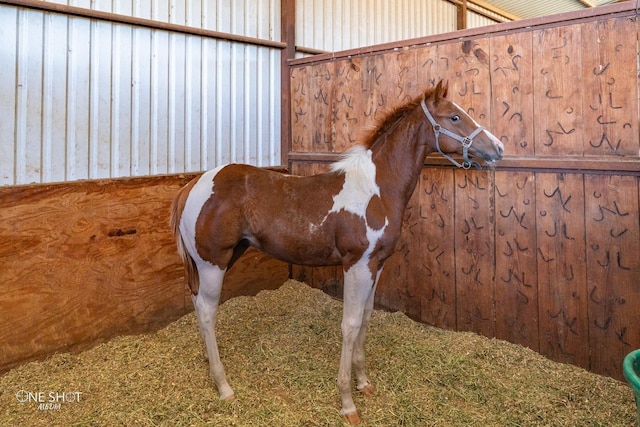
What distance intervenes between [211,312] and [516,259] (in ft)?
5.89

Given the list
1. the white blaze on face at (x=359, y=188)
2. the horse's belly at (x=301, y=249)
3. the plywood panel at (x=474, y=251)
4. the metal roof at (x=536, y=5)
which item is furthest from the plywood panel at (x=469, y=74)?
the metal roof at (x=536, y=5)

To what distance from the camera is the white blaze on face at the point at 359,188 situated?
79.5 inches

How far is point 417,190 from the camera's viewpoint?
2.92 metres

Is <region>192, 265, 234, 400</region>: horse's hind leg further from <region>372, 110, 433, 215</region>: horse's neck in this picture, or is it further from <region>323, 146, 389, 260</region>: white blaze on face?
<region>372, 110, 433, 215</region>: horse's neck

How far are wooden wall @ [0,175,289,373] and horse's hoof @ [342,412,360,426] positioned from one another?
1.61 meters

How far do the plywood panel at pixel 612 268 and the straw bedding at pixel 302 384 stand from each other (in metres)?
0.19

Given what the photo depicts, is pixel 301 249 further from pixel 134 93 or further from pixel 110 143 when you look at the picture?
pixel 134 93

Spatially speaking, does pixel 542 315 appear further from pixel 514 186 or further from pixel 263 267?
pixel 263 267

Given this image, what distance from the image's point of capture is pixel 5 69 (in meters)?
2.28

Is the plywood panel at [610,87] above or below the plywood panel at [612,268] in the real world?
above

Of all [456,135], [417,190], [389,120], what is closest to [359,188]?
[389,120]

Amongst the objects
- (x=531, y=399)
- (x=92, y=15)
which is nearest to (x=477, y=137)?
(x=531, y=399)

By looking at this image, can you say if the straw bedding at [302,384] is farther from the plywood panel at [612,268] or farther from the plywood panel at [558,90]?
the plywood panel at [558,90]

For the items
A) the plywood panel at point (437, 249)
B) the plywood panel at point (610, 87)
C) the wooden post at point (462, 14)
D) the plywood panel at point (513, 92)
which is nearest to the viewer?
the plywood panel at point (610, 87)
